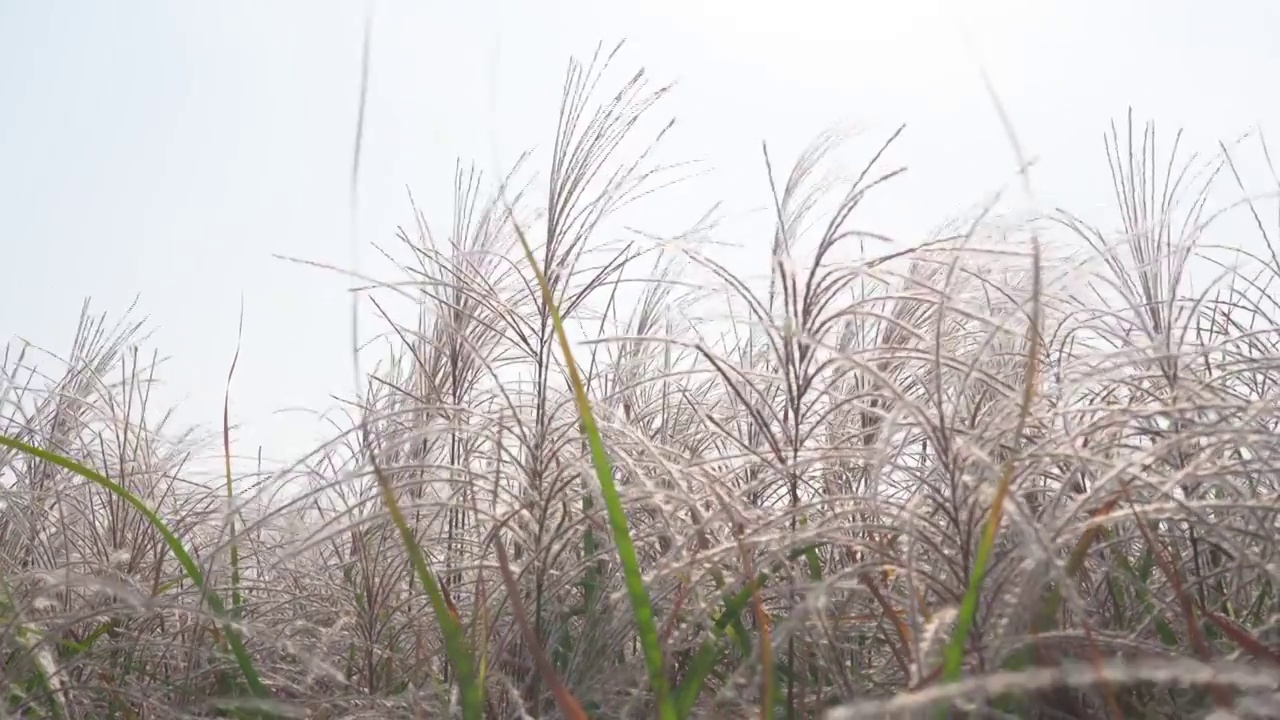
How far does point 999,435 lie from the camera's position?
3.72 feet

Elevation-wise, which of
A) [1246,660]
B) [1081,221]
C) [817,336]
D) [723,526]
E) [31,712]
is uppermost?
[1081,221]

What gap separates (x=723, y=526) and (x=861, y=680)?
28 centimetres

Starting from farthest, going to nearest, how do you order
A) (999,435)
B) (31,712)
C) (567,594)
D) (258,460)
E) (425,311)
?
(258,460)
(425,311)
(31,712)
(567,594)
(999,435)

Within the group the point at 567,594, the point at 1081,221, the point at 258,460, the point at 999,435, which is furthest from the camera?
the point at 258,460

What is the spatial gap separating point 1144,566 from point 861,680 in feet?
1.57

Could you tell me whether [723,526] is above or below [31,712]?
above

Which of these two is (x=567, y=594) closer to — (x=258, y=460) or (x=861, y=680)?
(x=861, y=680)

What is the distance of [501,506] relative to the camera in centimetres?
150

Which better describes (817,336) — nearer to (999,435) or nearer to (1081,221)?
(999,435)

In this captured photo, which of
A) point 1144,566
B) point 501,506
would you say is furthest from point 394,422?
point 1144,566

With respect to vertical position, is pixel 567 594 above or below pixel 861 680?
above

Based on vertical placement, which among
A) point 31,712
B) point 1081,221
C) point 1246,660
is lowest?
point 1246,660

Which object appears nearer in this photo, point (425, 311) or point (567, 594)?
point (567, 594)

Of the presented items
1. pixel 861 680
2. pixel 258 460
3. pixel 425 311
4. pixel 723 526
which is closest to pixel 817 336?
pixel 723 526
